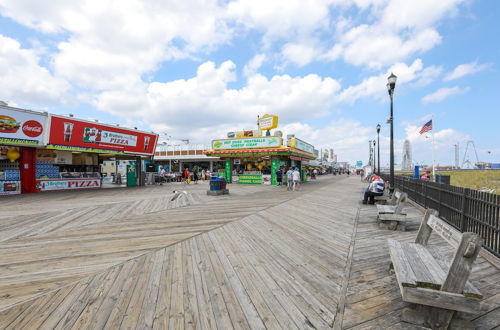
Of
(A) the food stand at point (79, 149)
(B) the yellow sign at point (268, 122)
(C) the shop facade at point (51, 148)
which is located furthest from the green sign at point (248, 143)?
(C) the shop facade at point (51, 148)

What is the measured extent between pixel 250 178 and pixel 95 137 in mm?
13087

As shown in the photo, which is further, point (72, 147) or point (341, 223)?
point (72, 147)

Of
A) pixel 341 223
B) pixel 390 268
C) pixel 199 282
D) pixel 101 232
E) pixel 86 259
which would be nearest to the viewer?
pixel 199 282

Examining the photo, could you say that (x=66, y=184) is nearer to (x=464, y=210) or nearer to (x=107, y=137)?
(x=107, y=137)

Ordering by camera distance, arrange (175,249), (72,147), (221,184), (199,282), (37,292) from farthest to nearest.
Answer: (72,147)
(221,184)
(175,249)
(199,282)
(37,292)

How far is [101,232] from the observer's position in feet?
19.0

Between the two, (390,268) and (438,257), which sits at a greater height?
(438,257)

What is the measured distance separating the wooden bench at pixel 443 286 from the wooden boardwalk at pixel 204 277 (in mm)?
268

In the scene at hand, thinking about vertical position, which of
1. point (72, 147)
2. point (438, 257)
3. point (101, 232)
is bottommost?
point (101, 232)

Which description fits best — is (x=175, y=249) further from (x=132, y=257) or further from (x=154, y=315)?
(x=154, y=315)

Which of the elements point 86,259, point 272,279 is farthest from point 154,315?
point 86,259

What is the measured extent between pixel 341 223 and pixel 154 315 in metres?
5.63

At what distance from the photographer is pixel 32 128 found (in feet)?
46.0

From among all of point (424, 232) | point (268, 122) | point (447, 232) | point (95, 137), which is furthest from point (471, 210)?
point (95, 137)
